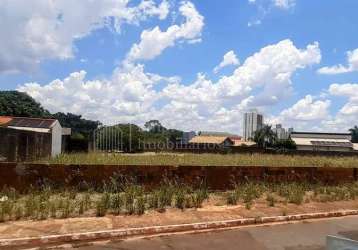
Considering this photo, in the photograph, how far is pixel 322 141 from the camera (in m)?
96.2

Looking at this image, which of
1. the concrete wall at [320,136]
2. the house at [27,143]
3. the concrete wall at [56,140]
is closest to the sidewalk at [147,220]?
the house at [27,143]

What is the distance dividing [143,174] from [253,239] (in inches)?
202

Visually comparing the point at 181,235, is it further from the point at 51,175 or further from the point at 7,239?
the point at 51,175

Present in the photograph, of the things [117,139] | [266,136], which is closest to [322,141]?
[266,136]

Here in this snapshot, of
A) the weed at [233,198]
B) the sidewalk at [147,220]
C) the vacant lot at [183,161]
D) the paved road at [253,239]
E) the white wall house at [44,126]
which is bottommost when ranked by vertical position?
the paved road at [253,239]

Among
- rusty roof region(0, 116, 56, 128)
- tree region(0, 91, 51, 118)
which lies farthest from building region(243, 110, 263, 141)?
rusty roof region(0, 116, 56, 128)

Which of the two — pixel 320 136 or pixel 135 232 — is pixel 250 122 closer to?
pixel 320 136

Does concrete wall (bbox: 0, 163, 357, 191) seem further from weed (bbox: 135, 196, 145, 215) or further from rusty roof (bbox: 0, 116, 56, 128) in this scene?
rusty roof (bbox: 0, 116, 56, 128)

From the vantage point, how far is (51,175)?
12.6m

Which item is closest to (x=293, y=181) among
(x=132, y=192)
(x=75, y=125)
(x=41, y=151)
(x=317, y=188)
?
(x=317, y=188)

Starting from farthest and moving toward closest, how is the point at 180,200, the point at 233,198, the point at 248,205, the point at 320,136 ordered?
1. the point at 320,136
2. the point at 233,198
3. the point at 248,205
4. the point at 180,200

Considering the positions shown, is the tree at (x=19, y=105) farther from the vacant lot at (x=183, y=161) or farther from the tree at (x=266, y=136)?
the vacant lot at (x=183, y=161)

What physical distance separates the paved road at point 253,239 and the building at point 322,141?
255 feet

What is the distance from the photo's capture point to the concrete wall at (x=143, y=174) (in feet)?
→ 40.4
